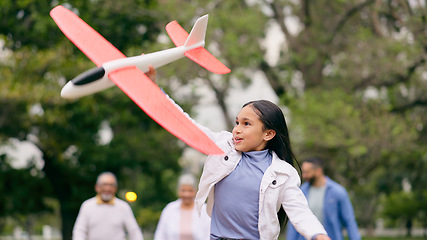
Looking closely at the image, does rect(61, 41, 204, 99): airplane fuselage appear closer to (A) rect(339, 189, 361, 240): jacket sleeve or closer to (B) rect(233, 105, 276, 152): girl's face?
(B) rect(233, 105, 276, 152): girl's face

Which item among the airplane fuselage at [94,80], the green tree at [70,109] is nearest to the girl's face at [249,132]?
the airplane fuselage at [94,80]

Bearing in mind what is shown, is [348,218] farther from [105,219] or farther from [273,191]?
[273,191]

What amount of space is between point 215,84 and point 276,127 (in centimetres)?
1830

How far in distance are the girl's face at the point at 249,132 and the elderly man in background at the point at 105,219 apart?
12.6 ft

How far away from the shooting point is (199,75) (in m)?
20.3

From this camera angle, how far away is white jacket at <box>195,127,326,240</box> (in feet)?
12.3

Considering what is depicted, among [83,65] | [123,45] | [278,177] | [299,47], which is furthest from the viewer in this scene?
[299,47]

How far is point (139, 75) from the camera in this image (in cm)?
380

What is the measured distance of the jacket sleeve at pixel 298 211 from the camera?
3.68 m

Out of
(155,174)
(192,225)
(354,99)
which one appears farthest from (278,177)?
(155,174)

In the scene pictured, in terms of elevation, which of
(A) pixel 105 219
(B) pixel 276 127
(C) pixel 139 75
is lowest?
(A) pixel 105 219

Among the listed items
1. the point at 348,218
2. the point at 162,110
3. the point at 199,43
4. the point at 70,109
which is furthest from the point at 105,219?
the point at 70,109

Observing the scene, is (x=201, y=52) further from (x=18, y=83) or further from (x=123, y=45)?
(x=123, y=45)

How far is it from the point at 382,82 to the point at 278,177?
1840 centimetres
